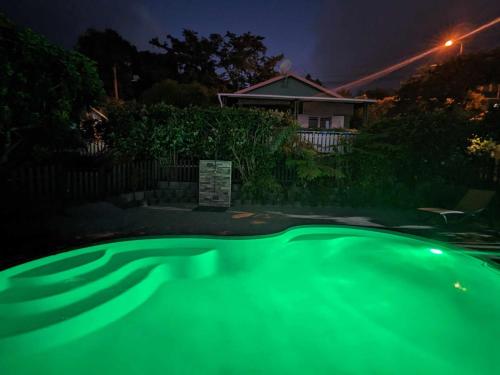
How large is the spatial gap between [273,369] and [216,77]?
37714 mm

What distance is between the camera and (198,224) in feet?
21.5

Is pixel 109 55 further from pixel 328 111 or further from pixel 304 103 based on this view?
pixel 328 111

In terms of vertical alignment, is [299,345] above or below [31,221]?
below

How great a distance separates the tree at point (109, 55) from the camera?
34125 millimetres

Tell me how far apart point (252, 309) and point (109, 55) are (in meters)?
37.4

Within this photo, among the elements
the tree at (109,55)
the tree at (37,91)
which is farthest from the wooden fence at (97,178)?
the tree at (109,55)

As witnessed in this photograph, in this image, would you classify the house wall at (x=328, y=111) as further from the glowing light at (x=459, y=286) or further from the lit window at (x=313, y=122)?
the glowing light at (x=459, y=286)

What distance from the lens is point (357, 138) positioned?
9539mm

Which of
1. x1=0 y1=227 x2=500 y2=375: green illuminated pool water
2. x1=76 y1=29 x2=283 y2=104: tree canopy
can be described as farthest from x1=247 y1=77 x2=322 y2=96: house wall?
x1=76 y1=29 x2=283 y2=104: tree canopy

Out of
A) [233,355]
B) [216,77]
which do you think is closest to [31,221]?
[233,355]

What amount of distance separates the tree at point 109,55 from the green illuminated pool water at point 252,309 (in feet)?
111

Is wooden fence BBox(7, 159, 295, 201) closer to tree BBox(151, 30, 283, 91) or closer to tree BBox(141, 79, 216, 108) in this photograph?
tree BBox(141, 79, 216, 108)

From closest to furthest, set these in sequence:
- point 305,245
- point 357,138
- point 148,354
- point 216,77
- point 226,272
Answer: point 148,354, point 226,272, point 305,245, point 357,138, point 216,77

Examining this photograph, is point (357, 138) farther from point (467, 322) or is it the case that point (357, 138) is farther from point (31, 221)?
point (31, 221)
